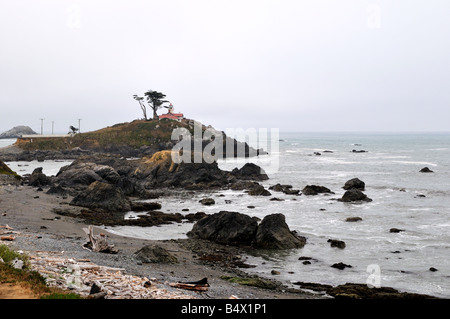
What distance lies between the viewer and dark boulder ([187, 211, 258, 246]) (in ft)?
87.4

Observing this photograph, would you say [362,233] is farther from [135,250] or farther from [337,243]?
[135,250]

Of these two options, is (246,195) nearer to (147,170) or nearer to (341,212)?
(341,212)

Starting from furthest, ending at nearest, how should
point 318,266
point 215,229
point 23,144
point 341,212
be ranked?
point 23,144 → point 341,212 → point 215,229 → point 318,266

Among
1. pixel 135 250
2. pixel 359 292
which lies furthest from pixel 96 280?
pixel 359 292

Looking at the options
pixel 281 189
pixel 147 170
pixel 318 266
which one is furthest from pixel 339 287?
pixel 147 170

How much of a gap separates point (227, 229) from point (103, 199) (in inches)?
649

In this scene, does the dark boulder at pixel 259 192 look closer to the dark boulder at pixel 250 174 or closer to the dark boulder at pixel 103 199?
the dark boulder at pixel 250 174

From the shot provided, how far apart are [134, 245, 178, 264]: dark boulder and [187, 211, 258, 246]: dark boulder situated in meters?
6.92

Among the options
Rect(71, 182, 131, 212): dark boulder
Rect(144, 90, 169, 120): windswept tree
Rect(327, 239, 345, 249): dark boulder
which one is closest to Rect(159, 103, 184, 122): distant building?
Rect(144, 90, 169, 120): windswept tree

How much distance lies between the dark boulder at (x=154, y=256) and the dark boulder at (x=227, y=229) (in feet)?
22.7

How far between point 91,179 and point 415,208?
40427 millimetres

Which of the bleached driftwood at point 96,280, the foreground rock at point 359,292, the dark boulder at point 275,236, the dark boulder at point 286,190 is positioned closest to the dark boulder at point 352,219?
the dark boulder at point 275,236

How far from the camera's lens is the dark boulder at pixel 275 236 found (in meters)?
25.1
